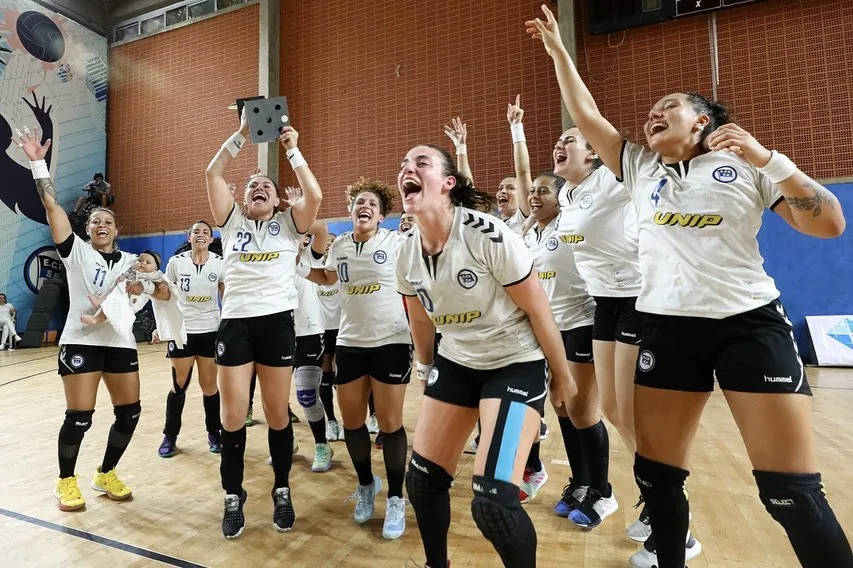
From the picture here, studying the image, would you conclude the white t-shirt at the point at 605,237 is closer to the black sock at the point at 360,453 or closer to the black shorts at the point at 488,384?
the black shorts at the point at 488,384

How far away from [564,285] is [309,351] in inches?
93.3

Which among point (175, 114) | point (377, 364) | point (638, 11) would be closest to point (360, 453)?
A: point (377, 364)

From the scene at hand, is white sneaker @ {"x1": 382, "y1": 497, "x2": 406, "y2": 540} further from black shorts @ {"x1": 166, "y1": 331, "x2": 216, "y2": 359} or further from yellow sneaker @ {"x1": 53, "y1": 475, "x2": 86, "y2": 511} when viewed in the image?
black shorts @ {"x1": 166, "y1": 331, "x2": 216, "y2": 359}

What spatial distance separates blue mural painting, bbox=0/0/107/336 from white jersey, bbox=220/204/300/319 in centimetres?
1323

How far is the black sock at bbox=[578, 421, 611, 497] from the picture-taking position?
9.02 feet

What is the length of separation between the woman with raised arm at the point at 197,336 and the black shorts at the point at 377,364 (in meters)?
1.87

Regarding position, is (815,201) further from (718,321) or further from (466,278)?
(466,278)

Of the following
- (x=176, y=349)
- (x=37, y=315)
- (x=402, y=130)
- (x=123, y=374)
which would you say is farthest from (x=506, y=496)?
(x=37, y=315)

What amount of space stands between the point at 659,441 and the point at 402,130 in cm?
987

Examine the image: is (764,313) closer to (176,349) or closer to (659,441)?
(659,441)

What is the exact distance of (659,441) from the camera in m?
1.83

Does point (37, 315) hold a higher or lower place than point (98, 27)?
lower

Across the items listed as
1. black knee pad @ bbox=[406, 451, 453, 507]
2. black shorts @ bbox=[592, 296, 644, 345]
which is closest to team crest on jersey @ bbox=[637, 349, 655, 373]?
black shorts @ bbox=[592, 296, 644, 345]

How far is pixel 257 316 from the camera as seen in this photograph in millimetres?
2807
